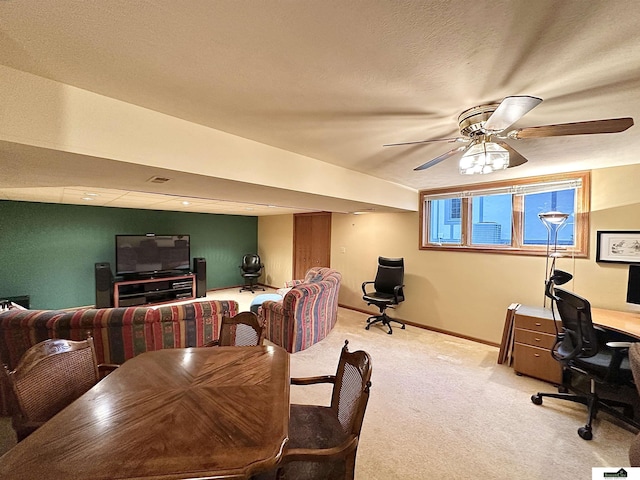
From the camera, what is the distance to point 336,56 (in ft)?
3.94

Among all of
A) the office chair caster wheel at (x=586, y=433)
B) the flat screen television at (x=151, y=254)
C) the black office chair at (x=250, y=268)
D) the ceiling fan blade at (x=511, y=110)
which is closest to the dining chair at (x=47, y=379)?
the ceiling fan blade at (x=511, y=110)

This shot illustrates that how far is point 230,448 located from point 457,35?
1.78 metres

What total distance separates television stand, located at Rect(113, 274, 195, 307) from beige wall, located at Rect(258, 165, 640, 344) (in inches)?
136

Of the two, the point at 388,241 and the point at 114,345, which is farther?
the point at 388,241

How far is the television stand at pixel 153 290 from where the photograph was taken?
17.5 feet

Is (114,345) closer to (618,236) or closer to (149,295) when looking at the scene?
(149,295)

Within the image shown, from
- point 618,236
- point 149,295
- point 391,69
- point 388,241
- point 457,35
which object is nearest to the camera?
point 457,35

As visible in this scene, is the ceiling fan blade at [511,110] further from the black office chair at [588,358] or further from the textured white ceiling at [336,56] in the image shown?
the black office chair at [588,358]

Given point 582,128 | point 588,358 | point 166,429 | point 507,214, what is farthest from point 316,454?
point 507,214

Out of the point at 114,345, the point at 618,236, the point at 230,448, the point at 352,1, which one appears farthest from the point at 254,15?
the point at 618,236

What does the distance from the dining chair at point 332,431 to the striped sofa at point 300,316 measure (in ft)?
5.89

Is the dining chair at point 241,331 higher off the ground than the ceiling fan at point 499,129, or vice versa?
the ceiling fan at point 499,129

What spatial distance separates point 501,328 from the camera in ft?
12.0

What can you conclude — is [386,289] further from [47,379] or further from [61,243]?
[61,243]
